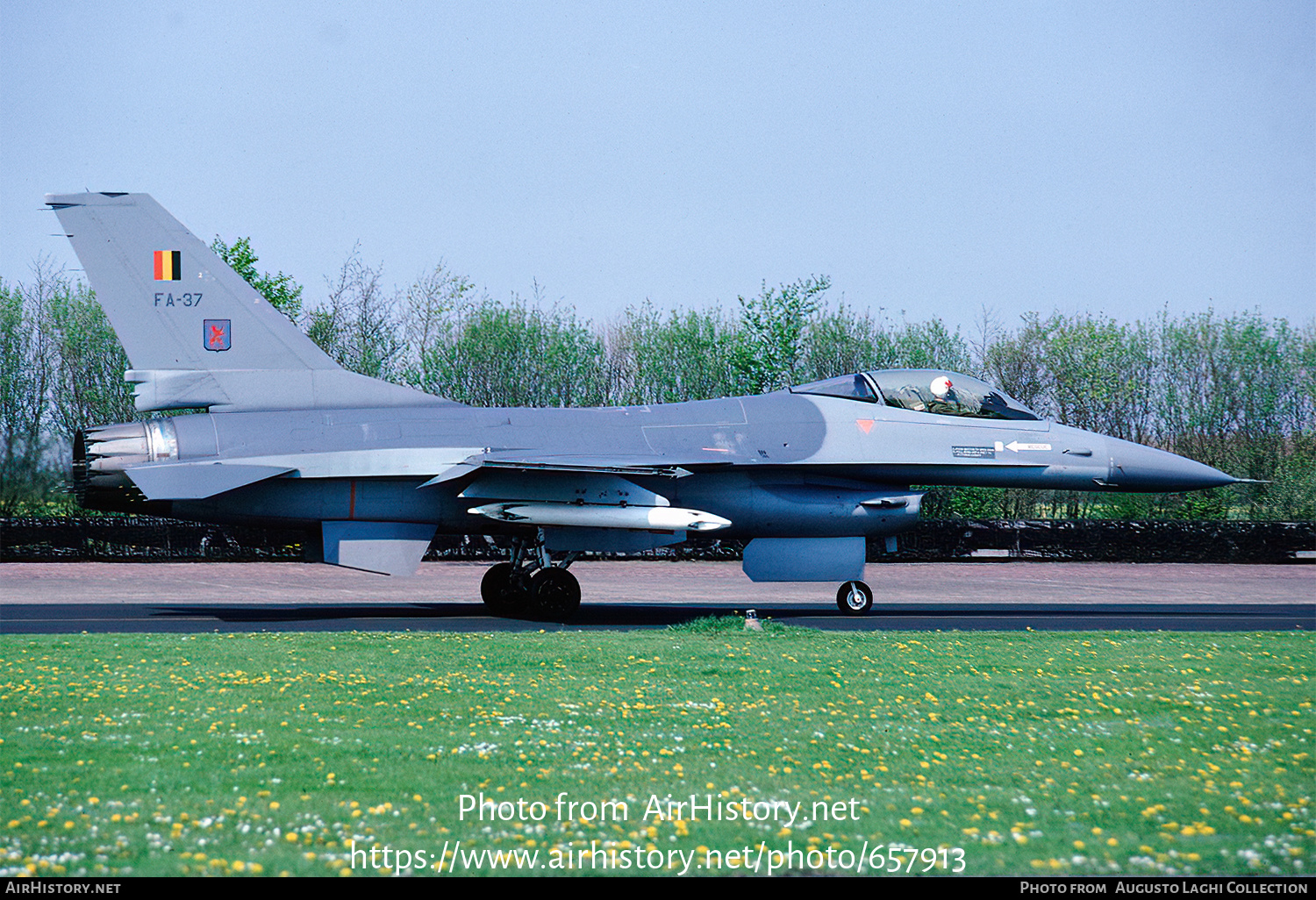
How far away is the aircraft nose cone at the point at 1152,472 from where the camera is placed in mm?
18469

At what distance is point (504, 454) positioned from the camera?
1636cm

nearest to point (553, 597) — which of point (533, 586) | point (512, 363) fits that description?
point (533, 586)

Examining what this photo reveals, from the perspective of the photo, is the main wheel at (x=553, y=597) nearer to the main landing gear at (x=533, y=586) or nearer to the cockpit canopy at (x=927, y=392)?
the main landing gear at (x=533, y=586)

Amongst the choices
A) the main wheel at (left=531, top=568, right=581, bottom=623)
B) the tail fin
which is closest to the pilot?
the main wheel at (left=531, top=568, right=581, bottom=623)

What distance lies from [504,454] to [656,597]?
6.36m

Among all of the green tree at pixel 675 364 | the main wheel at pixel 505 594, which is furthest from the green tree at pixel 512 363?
the main wheel at pixel 505 594

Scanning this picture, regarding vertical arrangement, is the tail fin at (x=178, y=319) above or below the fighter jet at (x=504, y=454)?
above

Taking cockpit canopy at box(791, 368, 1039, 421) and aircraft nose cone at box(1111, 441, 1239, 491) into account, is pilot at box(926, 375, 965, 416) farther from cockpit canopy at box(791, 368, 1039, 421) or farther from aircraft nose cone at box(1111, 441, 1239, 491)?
aircraft nose cone at box(1111, 441, 1239, 491)

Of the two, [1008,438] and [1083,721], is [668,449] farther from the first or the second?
[1083,721]

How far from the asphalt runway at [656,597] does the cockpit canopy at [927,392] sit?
10.6ft

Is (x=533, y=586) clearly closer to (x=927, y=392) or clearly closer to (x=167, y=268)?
(x=927, y=392)

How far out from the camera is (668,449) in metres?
17.3

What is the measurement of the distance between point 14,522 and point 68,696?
24.4 meters
